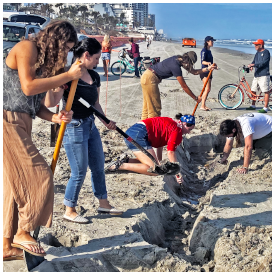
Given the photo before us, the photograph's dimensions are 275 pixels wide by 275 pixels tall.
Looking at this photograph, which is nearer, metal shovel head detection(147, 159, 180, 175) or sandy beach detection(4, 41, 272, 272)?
sandy beach detection(4, 41, 272, 272)

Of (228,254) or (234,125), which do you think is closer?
(228,254)

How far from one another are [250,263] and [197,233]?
855 millimetres

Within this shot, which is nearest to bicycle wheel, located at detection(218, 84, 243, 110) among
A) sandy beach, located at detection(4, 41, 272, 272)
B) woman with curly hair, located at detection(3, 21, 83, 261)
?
sandy beach, located at detection(4, 41, 272, 272)

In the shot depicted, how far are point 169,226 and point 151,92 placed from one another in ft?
8.88

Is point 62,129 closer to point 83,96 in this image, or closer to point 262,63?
point 83,96

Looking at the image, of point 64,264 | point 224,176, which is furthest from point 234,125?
point 64,264

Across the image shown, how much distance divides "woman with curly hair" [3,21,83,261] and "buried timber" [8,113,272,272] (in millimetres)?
476

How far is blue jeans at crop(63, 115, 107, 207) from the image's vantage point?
11.9 ft

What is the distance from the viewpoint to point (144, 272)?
3227mm

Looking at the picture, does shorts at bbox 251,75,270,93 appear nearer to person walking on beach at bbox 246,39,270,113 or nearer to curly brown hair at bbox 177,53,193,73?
Result: person walking on beach at bbox 246,39,270,113

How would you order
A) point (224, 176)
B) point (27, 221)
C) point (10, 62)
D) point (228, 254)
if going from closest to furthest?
point (10, 62)
point (27, 221)
point (228, 254)
point (224, 176)

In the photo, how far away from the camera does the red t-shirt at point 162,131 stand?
505 centimetres

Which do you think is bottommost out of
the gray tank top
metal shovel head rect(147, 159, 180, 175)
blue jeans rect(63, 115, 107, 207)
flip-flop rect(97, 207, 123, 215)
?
flip-flop rect(97, 207, 123, 215)

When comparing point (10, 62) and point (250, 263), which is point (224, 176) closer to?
point (250, 263)
